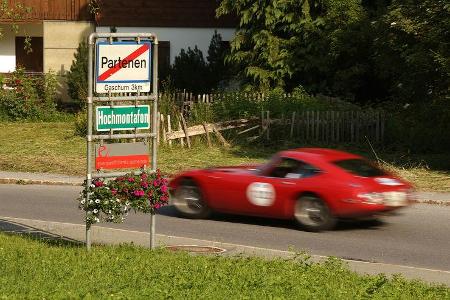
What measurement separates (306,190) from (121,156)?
3.90 metres

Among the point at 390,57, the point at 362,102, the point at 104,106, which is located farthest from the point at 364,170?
the point at 362,102

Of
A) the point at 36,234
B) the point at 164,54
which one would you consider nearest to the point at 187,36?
the point at 164,54

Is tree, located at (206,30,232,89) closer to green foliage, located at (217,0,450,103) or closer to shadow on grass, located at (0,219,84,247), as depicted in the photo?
green foliage, located at (217,0,450,103)

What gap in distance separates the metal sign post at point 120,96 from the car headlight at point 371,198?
3.75 meters

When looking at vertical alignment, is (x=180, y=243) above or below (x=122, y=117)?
below

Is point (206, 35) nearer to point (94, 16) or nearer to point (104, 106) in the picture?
point (94, 16)

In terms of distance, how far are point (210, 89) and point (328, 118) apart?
8685mm

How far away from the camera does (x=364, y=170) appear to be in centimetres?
1706

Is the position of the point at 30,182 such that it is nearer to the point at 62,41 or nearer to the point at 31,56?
the point at 62,41

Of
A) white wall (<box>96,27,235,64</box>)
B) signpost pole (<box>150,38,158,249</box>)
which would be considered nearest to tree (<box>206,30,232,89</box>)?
white wall (<box>96,27,235,64</box>)

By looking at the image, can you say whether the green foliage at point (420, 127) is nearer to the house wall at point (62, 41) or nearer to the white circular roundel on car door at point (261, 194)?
the white circular roundel on car door at point (261, 194)

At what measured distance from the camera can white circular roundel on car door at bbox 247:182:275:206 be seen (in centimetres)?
1709

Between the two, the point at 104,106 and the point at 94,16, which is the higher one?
the point at 94,16

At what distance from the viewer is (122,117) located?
14062 millimetres
